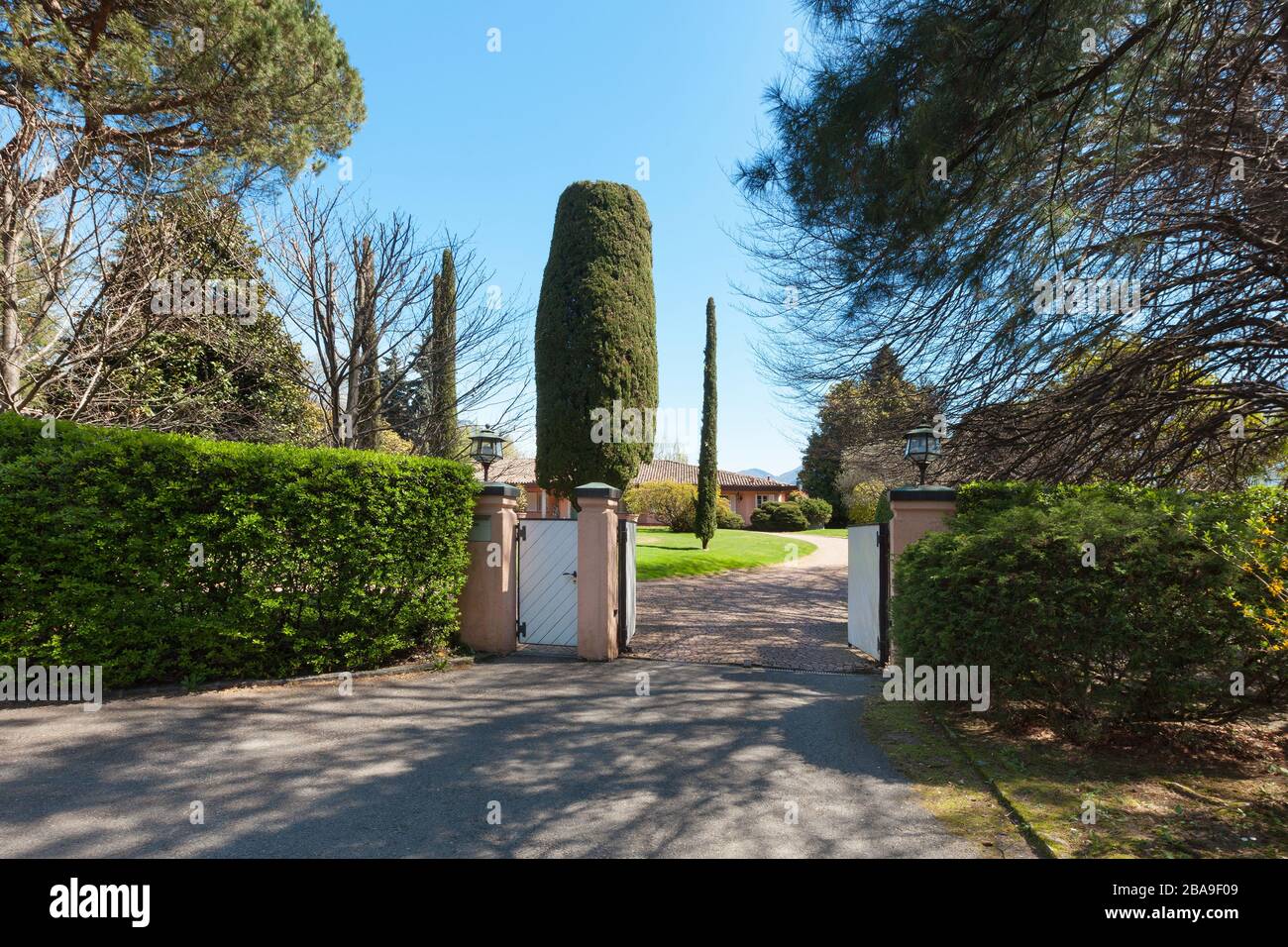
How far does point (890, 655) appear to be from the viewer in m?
7.68

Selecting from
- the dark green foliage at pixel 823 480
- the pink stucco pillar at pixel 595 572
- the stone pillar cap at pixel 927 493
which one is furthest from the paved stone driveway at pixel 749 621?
the dark green foliage at pixel 823 480

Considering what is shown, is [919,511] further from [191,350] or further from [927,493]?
[191,350]

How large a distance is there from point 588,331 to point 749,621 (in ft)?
25.3

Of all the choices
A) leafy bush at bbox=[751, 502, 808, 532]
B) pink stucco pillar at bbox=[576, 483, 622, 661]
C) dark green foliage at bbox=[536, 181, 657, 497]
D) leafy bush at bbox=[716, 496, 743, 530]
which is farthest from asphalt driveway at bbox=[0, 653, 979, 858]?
leafy bush at bbox=[751, 502, 808, 532]

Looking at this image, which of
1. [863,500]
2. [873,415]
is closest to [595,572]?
[873,415]

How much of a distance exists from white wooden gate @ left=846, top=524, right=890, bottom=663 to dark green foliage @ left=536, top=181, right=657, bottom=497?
7.50m

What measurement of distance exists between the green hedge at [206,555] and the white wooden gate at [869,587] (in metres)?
5.39

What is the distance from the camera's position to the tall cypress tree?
25641mm

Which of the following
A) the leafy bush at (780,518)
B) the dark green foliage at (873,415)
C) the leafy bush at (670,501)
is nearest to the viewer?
the dark green foliage at (873,415)

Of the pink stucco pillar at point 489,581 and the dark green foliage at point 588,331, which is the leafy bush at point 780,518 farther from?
the pink stucco pillar at point 489,581

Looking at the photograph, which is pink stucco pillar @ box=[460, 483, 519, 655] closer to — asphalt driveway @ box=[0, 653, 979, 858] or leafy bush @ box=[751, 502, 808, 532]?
asphalt driveway @ box=[0, 653, 979, 858]

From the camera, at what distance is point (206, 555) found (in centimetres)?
595

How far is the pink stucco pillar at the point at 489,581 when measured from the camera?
26.3 feet
